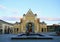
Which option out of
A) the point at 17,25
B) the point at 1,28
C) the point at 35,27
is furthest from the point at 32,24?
the point at 1,28

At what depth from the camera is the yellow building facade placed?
47.4 m

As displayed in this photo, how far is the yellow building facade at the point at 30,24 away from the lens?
47438 mm

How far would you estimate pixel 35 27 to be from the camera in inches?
1869

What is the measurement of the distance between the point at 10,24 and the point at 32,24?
978 cm

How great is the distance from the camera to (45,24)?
159ft

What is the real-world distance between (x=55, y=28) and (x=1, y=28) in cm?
1622

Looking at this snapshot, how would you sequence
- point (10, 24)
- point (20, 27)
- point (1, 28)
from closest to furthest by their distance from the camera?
point (1, 28) → point (20, 27) → point (10, 24)

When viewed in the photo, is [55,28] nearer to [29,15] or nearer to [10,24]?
[29,15]

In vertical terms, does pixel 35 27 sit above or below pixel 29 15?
below

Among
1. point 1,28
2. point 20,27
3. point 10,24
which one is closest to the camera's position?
point 1,28

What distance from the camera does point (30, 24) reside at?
48.1 m

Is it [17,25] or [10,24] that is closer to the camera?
[17,25]

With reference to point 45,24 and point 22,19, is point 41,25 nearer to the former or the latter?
point 45,24

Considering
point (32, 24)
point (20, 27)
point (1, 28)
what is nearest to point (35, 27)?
point (32, 24)
